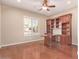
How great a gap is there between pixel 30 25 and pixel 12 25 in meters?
2.29

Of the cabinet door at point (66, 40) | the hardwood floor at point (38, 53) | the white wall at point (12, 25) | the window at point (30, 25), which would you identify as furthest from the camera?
the window at point (30, 25)

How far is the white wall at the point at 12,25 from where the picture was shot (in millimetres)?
7207

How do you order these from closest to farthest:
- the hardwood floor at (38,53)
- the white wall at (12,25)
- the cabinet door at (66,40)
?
the hardwood floor at (38,53)
the white wall at (12,25)
the cabinet door at (66,40)

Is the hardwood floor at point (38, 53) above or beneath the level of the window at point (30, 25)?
beneath

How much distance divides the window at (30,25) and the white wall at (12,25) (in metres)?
0.49

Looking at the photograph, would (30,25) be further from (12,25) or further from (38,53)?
(38,53)

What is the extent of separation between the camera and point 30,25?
32.0 feet

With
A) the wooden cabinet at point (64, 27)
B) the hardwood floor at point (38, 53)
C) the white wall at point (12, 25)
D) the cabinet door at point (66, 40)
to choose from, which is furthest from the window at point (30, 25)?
the hardwood floor at point (38, 53)

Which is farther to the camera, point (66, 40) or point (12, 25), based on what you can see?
point (12, 25)

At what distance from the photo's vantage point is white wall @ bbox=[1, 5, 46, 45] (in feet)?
23.6

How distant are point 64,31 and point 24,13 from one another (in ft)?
12.2

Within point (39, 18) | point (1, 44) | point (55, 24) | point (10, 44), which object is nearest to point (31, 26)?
point (39, 18)

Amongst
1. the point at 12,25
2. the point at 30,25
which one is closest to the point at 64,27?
the point at 30,25

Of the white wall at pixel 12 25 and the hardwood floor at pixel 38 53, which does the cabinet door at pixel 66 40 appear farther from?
the white wall at pixel 12 25
